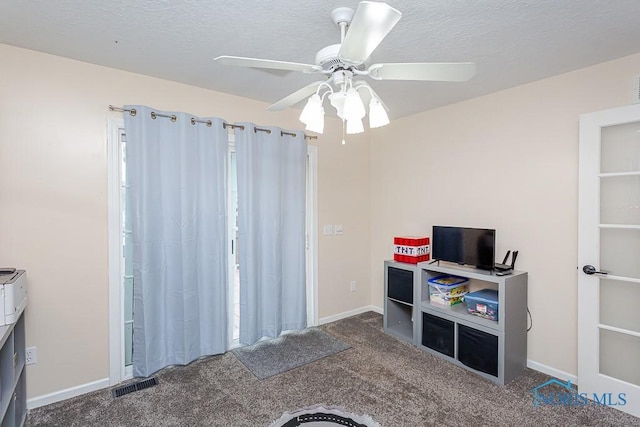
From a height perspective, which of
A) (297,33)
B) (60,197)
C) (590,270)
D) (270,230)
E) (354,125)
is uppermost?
(297,33)

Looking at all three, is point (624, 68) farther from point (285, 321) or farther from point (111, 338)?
point (111, 338)

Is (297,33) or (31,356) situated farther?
(31,356)

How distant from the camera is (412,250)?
338 cm

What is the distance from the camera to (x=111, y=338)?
2.54m

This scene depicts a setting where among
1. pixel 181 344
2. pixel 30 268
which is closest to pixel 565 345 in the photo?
pixel 181 344

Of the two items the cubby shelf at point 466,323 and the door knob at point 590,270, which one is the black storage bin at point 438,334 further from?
the door knob at point 590,270

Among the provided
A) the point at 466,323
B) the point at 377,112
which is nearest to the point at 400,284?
the point at 466,323

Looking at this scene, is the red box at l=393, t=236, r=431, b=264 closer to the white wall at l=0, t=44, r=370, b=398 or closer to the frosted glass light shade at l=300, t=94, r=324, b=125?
the frosted glass light shade at l=300, t=94, r=324, b=125

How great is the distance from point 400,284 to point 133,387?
2564 mm

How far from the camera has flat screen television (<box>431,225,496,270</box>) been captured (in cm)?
279

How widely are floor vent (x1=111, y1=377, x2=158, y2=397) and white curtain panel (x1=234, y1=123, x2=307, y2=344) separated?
0.84 meters

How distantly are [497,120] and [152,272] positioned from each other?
336cm

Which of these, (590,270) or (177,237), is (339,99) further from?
(590,270)

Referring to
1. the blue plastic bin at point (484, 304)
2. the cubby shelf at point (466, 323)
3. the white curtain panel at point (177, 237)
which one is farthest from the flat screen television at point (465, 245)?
the white curtain panel at point (177, 237)
